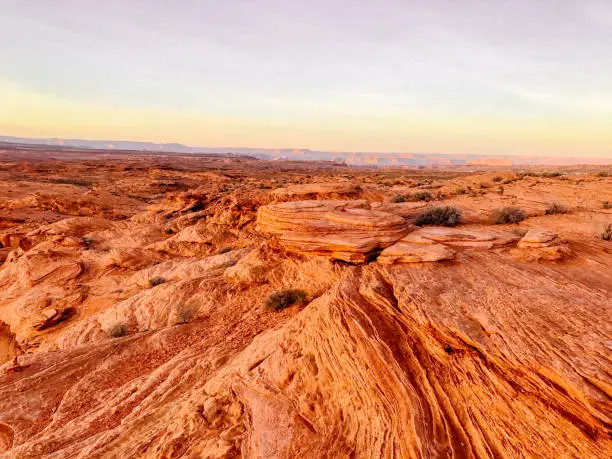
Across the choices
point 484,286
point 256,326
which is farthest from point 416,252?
point 256,326

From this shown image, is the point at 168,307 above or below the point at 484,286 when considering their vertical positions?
below

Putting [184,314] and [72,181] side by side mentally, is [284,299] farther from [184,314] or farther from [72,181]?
[72,181]

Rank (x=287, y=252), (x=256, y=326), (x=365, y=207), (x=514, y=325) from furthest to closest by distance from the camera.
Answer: (x=287, y=252) → (x=365, y=207) → (x=256, y=326) → (x=514, y=325)

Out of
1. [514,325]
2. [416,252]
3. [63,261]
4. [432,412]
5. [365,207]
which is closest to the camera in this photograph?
[432,412]

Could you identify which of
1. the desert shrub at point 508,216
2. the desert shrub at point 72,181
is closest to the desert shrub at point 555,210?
the desert shrub at point 508,216

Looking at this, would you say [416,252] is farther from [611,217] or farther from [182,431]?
[611,217]

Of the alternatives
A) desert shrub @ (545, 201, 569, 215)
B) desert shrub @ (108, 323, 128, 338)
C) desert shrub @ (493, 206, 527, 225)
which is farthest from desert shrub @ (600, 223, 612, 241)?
desert shrub @ (108, 323, 128, 338)

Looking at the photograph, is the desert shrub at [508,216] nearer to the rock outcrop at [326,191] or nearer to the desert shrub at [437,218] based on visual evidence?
the desert shrub at [437,218]
